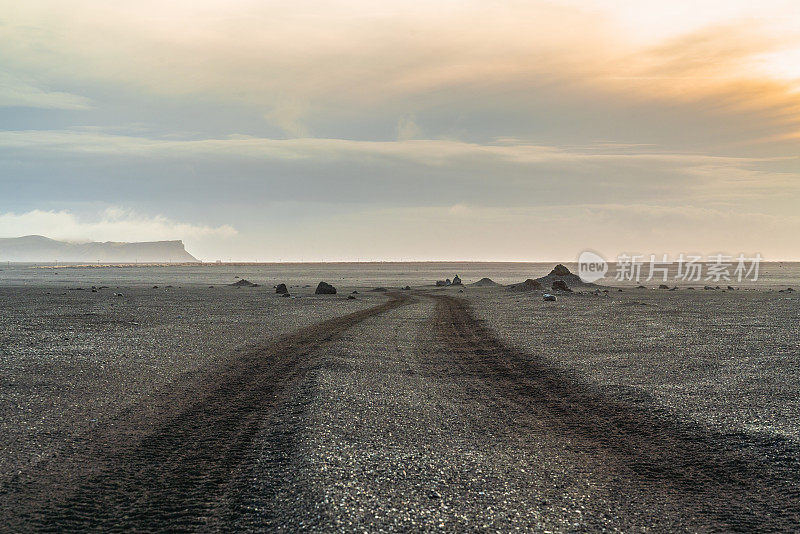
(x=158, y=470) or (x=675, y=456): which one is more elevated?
(x=675, y=456)

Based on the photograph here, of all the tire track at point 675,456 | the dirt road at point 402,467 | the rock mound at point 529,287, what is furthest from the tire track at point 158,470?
the rock mound at point 529,287

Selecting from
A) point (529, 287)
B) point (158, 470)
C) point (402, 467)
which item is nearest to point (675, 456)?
point (402, 467)

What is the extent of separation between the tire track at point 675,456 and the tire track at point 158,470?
19.7 ft

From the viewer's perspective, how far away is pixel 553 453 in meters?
10.5

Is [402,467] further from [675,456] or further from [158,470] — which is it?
[675,456]

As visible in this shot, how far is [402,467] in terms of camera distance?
31.4ft

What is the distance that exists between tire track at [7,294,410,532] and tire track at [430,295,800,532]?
5.99m

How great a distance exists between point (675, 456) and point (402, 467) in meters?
5.23

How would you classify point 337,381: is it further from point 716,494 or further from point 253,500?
point 716,494

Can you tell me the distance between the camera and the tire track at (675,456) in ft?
26.7

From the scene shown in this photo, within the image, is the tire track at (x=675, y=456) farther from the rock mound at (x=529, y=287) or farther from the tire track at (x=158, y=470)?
the rock mound at (x=529, y=287)

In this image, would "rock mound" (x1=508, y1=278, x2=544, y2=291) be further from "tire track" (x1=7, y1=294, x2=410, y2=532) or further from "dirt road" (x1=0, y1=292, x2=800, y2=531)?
"tire track" (x1=7, y1=294, x2=410, y2=532)

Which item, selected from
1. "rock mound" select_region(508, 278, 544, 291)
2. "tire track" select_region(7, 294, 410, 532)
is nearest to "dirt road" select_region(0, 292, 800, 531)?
"tire track" select_region(7, 294, 410, 532)

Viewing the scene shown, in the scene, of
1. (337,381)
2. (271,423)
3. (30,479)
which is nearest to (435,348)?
(337,381)
